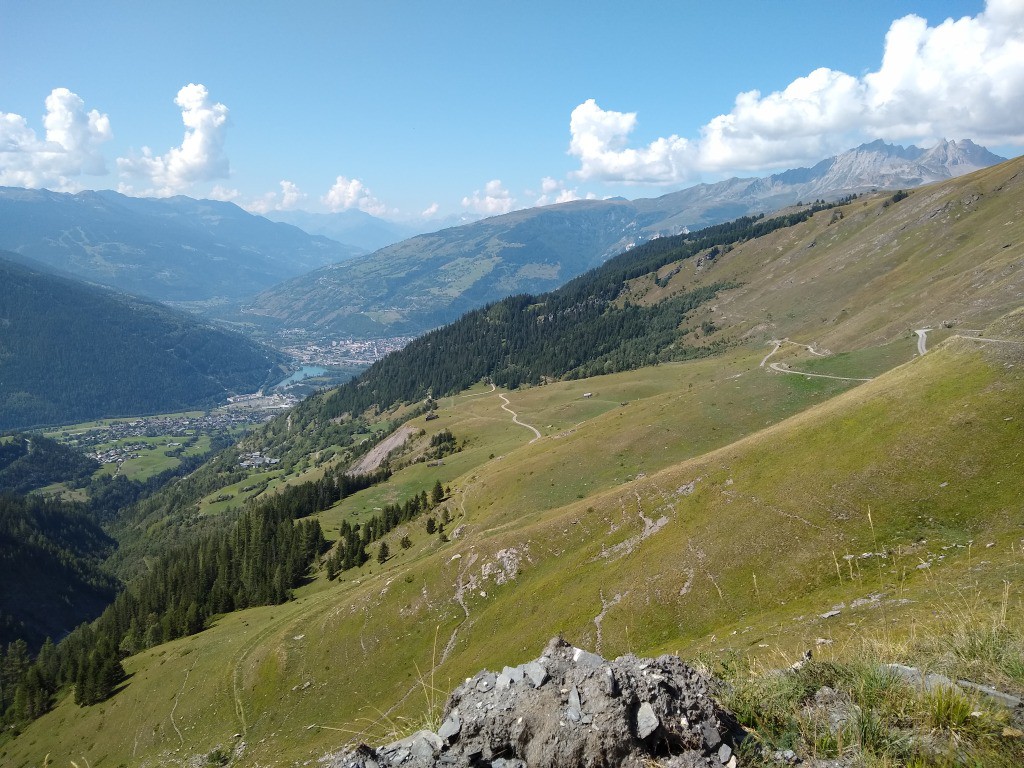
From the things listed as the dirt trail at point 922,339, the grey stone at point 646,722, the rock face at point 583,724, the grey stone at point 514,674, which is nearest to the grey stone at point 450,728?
the rock face at point 583,724

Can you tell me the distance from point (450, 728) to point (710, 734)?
13.0 ft

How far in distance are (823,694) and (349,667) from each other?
52.2 metres

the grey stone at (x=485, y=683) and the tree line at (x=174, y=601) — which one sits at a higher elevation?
the grey stone at (x=485, y=683)

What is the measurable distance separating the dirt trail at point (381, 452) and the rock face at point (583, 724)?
158m

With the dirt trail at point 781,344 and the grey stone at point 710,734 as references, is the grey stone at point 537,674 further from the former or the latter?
the dirt trail at point 781,344

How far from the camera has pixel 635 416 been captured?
8438 centimetres

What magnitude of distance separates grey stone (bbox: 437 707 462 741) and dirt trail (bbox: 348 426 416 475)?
520 ft

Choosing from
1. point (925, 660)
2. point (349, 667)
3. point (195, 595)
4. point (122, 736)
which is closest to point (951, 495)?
point (925, 660)

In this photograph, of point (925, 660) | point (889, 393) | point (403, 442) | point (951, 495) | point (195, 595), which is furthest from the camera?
point (403, 442)

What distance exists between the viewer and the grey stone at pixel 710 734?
759cm

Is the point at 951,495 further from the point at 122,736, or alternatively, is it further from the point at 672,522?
the point at 122,736

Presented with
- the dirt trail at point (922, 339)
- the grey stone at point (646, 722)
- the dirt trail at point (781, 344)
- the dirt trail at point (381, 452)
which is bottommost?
the dirt trail at point (381, 452)

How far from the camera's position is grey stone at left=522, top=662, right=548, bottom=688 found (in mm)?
9078

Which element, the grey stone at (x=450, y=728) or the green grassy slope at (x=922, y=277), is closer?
the grey stone at (x=450, y=728)
